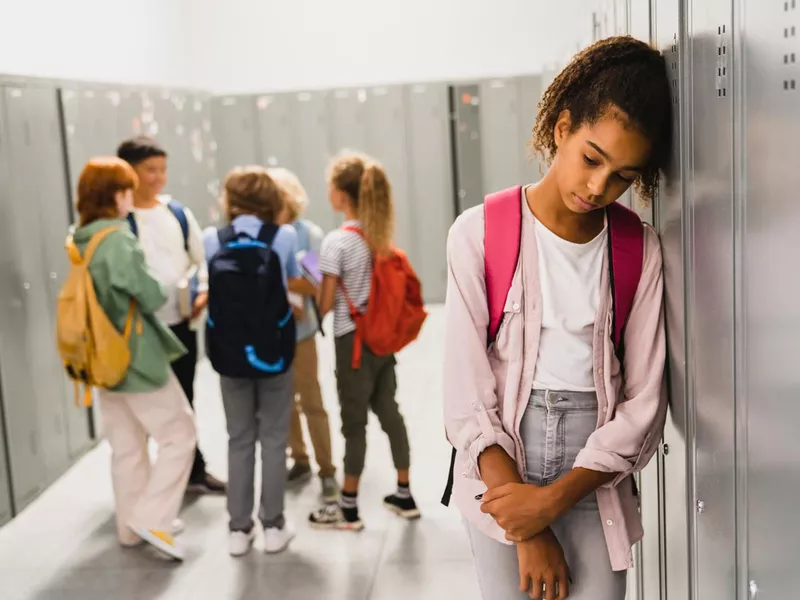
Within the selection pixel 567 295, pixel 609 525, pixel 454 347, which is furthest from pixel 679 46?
pixel 609 525

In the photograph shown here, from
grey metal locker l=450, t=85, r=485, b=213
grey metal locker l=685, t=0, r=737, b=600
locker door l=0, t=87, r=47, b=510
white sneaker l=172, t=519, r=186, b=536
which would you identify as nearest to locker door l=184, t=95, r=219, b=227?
grey metal locker l=450, t=85, r=485, b=213

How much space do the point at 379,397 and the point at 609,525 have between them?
228 cm

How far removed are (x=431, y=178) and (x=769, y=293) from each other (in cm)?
720

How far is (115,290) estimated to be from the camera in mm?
3562

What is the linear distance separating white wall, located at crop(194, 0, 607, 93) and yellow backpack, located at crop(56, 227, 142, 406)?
5.65 metres

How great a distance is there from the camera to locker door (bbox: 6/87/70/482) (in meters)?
4.46

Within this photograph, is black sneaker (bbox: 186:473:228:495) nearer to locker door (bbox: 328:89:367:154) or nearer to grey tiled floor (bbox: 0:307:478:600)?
grey tiled floor (bbox: 0:307:478:600)

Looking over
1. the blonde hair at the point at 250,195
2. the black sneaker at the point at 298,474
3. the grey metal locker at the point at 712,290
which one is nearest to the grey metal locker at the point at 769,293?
the grey metal locker at the point at 712,290

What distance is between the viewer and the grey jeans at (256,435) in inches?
143

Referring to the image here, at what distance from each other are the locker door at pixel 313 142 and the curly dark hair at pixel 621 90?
648 centimetres

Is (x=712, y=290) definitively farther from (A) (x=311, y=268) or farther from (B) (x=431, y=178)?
(B) (x=431, y=178)

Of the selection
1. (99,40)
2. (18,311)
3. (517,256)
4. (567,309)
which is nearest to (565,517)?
(567,309)

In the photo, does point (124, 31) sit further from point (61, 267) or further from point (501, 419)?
point (501, 419)

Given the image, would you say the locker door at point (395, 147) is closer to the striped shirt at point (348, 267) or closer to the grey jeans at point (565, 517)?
the striped shirt at point (348, 267)
